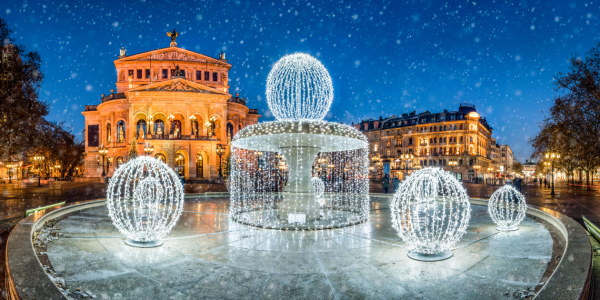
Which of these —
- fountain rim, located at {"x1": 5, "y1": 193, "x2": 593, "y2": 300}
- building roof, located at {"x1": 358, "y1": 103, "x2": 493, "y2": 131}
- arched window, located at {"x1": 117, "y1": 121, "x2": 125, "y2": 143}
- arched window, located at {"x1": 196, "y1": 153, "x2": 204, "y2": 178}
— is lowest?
fountain rim, located at {"x1": 5, "y1": 193, "x2": 593, "y2": 300}

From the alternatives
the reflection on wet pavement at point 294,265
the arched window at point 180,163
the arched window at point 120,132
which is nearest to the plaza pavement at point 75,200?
the reflection on wet pavement at point 294,265

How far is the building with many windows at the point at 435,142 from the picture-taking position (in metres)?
80.8

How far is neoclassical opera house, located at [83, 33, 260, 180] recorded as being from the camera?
50938mm

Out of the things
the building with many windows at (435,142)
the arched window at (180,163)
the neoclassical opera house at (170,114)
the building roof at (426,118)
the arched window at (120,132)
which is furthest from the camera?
the building roof at (426,118)

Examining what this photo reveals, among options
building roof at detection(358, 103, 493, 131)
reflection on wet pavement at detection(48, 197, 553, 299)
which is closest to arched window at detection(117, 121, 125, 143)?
reflection on wet pavement at detection(48, 197, 553, 299)

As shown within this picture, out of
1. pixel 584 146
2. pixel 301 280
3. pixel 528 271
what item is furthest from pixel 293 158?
pixel 584 146

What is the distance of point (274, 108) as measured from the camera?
35.8 feet

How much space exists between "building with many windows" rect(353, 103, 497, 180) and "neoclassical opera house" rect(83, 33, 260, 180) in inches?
1509

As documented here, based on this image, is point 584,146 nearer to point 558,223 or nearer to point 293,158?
point 558,223

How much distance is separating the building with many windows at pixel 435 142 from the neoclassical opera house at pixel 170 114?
3832cm

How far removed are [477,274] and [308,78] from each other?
697 centimetres

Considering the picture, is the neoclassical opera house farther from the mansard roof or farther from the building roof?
the building roof

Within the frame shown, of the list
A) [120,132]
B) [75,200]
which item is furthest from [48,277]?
[120,132]

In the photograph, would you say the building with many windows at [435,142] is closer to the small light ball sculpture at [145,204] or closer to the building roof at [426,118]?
the building roof at [426,118]
